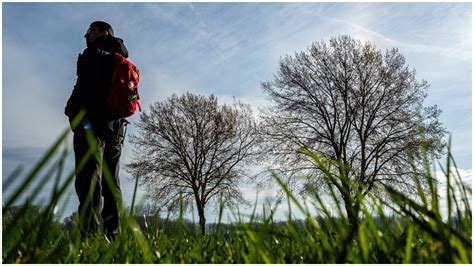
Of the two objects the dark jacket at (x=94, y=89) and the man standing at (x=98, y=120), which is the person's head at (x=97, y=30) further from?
the dark jacket at (x=94, y=89)

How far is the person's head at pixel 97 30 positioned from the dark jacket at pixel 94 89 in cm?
36

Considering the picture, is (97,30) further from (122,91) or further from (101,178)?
(101,178)

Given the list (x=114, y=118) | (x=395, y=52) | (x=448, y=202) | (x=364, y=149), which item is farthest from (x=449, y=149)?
(x=395, y=52)

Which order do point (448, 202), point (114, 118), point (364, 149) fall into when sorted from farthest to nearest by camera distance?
point (364, 149) < point (114, 118) < point (448, 202)

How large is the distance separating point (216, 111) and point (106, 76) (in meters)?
20.2

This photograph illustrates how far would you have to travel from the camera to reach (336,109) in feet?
66.2

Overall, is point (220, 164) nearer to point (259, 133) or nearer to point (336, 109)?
point (259, 133)

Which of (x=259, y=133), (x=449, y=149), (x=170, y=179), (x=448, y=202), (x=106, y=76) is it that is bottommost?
(x=448, y=202)

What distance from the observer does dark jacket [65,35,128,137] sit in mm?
3775

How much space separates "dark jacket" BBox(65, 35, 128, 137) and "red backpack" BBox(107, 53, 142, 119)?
Result: 0.05 m

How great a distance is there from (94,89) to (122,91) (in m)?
0.23

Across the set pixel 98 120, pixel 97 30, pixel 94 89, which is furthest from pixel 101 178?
pixel 97 30

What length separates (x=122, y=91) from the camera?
→ 3904 millimetres

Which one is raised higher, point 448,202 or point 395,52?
point 395,52
